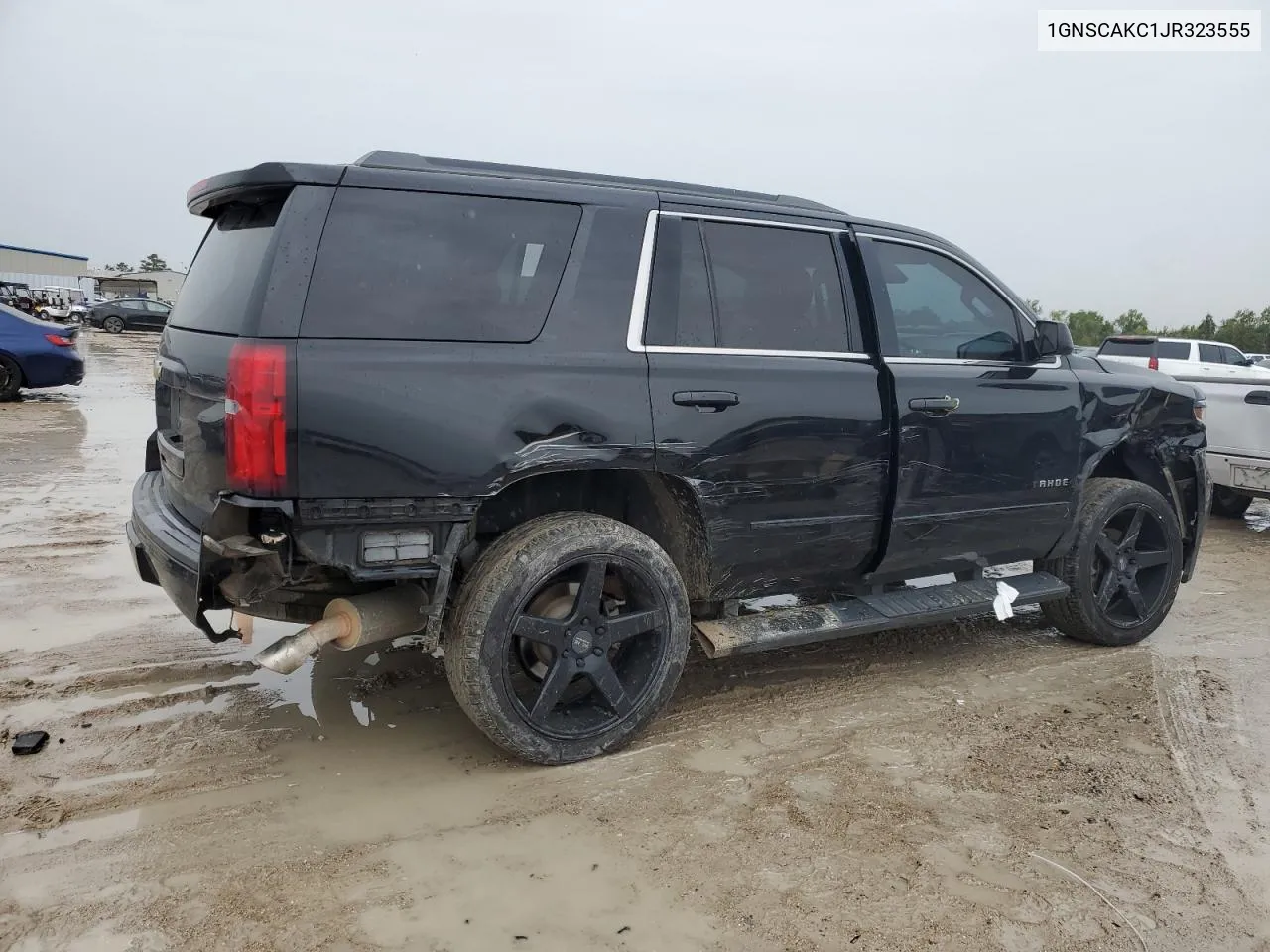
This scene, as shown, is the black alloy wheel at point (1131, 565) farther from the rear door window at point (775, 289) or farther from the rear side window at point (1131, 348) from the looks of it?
the rear side window at point (1131, 348)

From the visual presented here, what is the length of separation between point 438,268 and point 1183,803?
315cm

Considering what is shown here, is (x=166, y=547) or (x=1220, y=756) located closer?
(x=166, y=547)

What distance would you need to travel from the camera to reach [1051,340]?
4398 mm

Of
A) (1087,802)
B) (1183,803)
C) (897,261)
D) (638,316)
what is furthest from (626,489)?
(1183,803)

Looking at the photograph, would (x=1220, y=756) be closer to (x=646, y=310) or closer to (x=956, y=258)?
(x=956, y=258)

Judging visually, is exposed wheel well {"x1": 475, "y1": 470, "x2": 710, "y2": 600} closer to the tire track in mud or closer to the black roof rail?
the black roof rail

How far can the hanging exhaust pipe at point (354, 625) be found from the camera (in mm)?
2996

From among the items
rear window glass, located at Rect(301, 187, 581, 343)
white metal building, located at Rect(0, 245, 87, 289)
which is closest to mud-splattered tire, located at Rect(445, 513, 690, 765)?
rear window glass, located at Rect(301, 187, 581, 343)

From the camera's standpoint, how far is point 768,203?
3.93m

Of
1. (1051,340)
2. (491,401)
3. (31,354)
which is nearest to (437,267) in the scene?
(491,401)

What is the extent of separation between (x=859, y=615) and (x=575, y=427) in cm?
159

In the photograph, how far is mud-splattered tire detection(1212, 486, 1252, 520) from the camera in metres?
8.47

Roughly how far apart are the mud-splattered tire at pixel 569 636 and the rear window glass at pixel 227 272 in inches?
46.4

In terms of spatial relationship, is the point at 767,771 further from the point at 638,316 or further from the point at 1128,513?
the point at 1128,513
